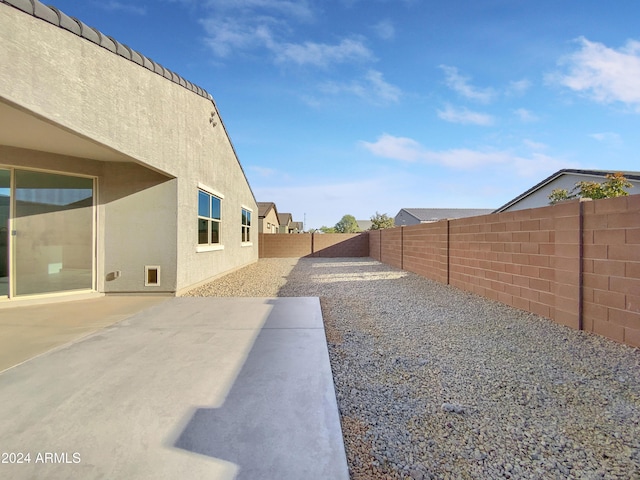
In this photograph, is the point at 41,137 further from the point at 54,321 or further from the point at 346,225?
the point at 346,225

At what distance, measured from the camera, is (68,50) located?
404 cm

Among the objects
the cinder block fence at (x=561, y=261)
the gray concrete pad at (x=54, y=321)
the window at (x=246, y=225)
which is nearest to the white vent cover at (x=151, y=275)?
the gray concrete pad at (x=54, y=321)

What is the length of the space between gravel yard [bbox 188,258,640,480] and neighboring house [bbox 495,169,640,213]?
1196 centimetres

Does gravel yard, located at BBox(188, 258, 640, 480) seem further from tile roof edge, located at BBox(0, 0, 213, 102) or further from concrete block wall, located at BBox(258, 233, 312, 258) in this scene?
concrete block wall, located at BBox(258, 233, 312, 258)

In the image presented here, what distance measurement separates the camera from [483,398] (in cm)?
260

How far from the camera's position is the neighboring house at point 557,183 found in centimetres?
1340

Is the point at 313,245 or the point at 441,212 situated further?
the point at 441,212

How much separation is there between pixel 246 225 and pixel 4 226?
931 centimetres

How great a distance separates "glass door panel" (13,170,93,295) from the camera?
18.2 feet

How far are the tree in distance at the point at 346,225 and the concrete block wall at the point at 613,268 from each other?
148 ft

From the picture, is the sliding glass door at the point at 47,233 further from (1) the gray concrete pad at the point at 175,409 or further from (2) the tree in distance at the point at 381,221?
(2) the tree in distance at the point at 381,221

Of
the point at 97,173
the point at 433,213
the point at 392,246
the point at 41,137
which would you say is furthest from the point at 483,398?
the point at 433,213

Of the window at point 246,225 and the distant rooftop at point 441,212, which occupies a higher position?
the distant rooftop at point 441,212

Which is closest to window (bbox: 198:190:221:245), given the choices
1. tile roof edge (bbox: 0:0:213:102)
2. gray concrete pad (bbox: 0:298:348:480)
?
tile roof edge (bbox: 0:0:213:102)
